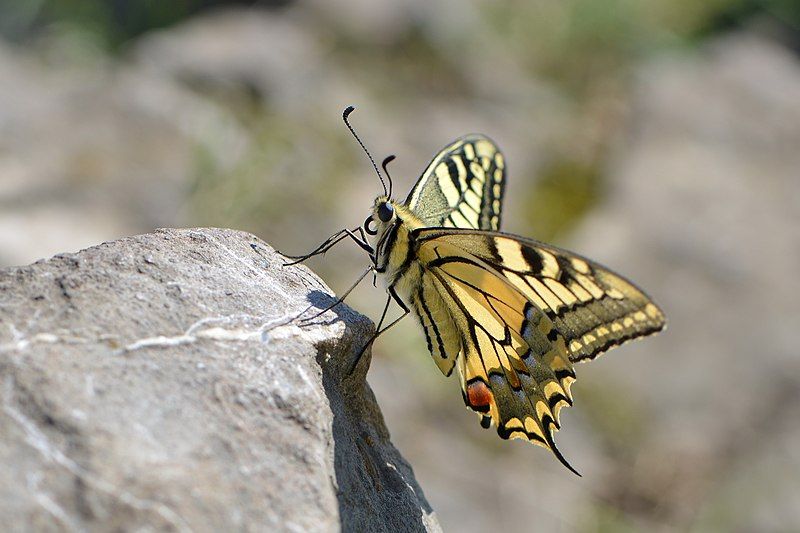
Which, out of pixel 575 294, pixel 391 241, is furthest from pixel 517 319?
pixel 391 241

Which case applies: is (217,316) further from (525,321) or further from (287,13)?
(287,13)

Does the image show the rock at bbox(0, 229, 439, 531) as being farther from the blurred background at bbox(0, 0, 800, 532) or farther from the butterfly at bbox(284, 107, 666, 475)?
the blurred background at bbox(0, 0, 800, 532)

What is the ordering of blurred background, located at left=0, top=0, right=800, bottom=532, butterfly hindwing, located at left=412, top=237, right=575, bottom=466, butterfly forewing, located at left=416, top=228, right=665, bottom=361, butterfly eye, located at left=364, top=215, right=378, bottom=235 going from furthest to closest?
blurred background, located at left=0, top=0, right=800, bottom=532
butterfly eye, located at left=364, top=215, right=378, bottom=235
butterfly hindwing, located at left=412, top=237, right=575, bottom=466
butterfly forewing, located at left=416, top=228, right=665, bottom=361

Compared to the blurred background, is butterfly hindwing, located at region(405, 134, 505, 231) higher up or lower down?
lower down

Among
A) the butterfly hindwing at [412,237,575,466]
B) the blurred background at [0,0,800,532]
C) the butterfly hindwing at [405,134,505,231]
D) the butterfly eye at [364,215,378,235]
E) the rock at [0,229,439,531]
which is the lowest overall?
the rock at [0,229,439,531]

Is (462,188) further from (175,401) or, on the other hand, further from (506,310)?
(175,401)

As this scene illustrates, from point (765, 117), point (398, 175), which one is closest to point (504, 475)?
point (398, 175)

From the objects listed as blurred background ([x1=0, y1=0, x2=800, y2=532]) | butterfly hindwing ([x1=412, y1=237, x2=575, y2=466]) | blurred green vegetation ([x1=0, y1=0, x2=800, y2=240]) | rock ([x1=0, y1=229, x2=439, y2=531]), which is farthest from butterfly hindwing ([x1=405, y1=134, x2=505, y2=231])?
blurred green vegetation ([x1=0, y1=0, x2=800, y2=240])
